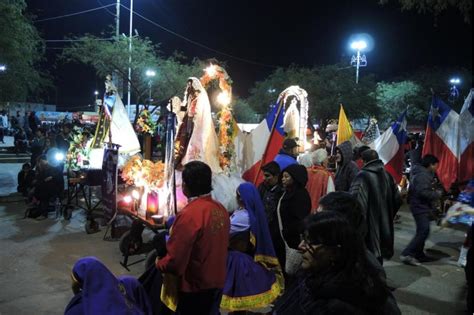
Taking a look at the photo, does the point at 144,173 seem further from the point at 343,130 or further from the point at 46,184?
the point at 343,130

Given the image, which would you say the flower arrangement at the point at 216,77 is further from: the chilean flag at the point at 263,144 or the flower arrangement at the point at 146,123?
the flower arrangement at the point at 146,123

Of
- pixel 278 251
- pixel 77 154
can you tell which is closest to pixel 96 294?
pixel 278 251

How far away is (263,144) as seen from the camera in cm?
804

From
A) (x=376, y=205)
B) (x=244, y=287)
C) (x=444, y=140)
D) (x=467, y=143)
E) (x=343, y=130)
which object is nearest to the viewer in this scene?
(x=244, y=287)

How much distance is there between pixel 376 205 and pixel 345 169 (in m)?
1.24

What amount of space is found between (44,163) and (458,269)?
9417 mm

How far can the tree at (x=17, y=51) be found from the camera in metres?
11.8

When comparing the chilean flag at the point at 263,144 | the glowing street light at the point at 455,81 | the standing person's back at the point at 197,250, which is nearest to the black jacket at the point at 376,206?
the chilean flag at the point at 263,144

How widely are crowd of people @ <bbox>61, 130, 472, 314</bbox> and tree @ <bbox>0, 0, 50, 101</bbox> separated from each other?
9.83 m

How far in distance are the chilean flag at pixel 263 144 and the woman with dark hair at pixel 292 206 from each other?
3.04 m

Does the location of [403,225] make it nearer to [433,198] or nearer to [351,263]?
[433,198]

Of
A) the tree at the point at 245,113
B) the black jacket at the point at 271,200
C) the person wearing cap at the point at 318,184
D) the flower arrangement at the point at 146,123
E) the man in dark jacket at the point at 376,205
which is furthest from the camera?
the tree at the point at 245,113

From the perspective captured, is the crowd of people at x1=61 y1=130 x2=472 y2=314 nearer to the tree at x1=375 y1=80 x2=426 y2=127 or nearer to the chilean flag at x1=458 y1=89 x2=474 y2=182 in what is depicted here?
the chilean flag at x1=458 y1=89 x2=474 y2=182

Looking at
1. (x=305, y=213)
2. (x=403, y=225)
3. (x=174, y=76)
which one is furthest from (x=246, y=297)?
(x=174, y=76)
